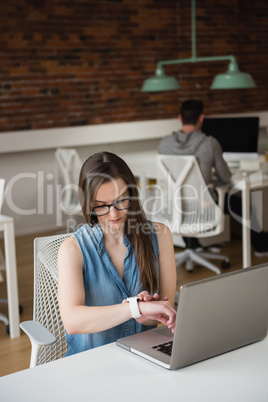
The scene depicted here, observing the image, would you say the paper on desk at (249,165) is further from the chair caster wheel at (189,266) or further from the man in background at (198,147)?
the chair caster wheel at (189,266)

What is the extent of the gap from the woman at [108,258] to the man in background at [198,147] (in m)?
2.36

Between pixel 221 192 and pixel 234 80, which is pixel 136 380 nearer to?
pixel 221 192

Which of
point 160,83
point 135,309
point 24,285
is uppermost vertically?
point 160,83

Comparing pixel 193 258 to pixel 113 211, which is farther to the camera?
pixel 193 258

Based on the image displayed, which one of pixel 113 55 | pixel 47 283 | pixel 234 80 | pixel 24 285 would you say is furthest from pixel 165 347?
pixel 113 55

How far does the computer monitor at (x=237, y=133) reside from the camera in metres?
5.24

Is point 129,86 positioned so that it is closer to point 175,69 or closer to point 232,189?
point 175,69

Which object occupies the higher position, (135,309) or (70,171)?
(135,309)

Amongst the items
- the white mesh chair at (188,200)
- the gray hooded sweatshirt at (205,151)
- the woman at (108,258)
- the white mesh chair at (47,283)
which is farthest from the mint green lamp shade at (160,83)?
the woman at (108,258)

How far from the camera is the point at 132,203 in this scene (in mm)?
1844

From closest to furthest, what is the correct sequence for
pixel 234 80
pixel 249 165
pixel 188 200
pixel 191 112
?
pixel 188 200, pixel 191 112, pixel 249 165, pixel 234 80

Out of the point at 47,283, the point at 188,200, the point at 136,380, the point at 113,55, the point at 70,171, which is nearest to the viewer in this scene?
the point at 136,380

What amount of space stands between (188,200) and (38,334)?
8.28ft

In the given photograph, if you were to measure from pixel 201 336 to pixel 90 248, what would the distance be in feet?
1.74
